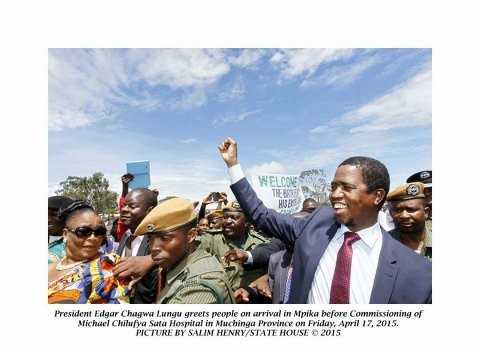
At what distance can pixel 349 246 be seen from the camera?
2.67 meters

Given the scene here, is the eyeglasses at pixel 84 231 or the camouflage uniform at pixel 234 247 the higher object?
the eyeglasses at pixel 84 231

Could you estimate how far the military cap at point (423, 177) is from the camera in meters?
3.71

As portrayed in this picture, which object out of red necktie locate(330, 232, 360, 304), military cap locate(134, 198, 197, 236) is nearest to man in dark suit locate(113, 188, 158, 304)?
military cap locate(134, 198, 197, 236)

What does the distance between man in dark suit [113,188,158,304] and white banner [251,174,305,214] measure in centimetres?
164

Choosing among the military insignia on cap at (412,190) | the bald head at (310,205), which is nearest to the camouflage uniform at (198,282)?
the military insignia on cap at (412,190)

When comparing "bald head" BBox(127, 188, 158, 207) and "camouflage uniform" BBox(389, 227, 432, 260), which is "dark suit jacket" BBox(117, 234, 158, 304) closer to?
"bald head" BBox(127, 188, 158, 207)

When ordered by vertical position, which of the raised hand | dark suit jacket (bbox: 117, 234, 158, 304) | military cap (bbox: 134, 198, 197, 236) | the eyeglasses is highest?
the raised hand

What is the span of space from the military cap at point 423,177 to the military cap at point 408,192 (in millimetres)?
278

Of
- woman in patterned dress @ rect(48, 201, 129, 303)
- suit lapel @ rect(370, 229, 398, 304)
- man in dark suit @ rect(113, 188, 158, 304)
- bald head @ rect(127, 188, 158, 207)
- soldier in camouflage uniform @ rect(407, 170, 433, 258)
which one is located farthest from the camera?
bald head @ rect(127, 188, 158, 207)

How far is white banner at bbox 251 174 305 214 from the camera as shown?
4.93 m

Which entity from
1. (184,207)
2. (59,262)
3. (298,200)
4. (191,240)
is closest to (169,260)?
(191,240)

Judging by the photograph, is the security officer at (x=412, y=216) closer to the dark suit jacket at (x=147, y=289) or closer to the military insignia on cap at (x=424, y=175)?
the military insignia on cap at (x=424, y=175)

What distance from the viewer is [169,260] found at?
2.52 m

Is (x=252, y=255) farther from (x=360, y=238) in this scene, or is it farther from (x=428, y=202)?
(x=428, y=202)
